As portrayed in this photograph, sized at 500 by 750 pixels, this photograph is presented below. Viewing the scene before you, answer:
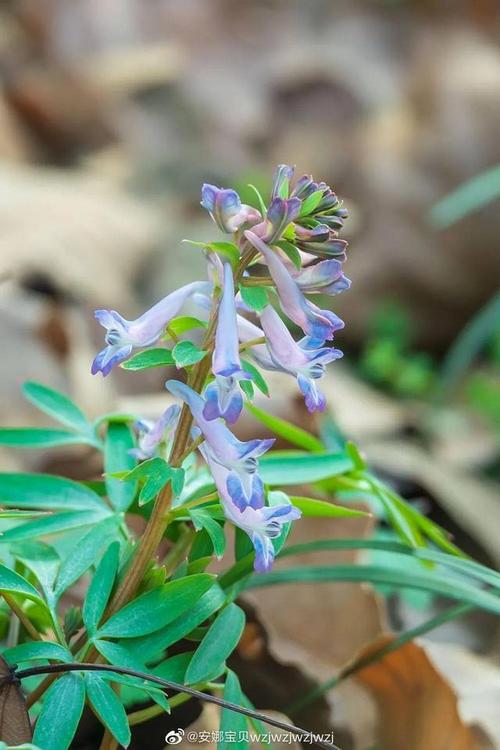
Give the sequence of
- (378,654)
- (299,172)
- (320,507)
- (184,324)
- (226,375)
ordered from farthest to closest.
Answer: (299,172) → (378,654) → (320,507) → (184,324) → (226,375)

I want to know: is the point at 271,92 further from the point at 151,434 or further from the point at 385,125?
the point at 151,434

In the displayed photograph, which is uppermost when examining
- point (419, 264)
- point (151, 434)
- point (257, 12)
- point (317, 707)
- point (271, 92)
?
point (257, 12)

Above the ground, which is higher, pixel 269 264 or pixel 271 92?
pixel 271 92

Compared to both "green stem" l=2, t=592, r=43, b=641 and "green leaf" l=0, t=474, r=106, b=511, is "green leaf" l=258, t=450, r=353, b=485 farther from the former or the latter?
"green stem" l=2, t=592, r=43, b=641

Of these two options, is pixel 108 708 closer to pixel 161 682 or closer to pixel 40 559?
pixel 161 682

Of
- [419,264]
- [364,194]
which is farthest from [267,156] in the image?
[419,264]

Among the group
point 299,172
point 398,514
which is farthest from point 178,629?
point 299,172
